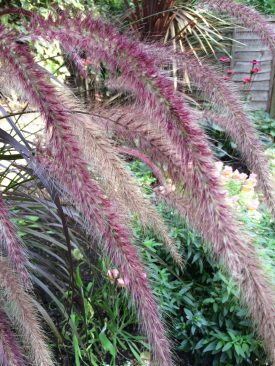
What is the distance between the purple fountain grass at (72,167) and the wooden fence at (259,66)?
440 cm

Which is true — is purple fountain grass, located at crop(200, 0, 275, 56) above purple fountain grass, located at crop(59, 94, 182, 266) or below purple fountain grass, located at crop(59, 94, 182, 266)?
above

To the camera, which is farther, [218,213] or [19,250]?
[19,250]

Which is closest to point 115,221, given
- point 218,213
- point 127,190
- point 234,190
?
point 218,213

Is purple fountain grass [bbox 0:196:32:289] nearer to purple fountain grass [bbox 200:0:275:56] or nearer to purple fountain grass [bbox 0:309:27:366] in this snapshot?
purple fountain grass [bbox 0:309:27:366]

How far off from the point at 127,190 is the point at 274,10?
18.8 feet

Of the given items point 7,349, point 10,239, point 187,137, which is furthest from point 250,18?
point 7,349

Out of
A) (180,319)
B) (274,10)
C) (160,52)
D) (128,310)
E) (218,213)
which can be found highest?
(160,52)

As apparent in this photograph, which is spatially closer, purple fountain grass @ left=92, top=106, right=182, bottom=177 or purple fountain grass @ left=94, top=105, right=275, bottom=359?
purple fountain grass @ left=94, top=105, right=275, bottom=359

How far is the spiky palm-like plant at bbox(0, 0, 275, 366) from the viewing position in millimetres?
604

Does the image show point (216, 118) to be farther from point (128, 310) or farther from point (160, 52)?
point (128, 310)

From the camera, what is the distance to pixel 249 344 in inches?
62.0

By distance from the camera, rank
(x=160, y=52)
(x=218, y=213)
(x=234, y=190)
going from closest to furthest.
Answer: (x=218, y=213) → (x=160, y=52) → (x=234, y=190)

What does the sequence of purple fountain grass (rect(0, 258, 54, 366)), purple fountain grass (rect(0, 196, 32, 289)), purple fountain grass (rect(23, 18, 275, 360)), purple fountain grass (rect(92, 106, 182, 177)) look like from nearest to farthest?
purple fountain grass (rect(23, 18, 275, 360)) → purple fountain grass (rect(0, 196, 32, 289)) → purple fountain grass (rect(0, 258, 54, 366)) → purple fountain grass (rect(92, 106, 182, 177))

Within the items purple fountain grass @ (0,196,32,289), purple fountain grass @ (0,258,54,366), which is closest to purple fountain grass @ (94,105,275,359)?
purple fountain grass @ (0,196,32,289)
